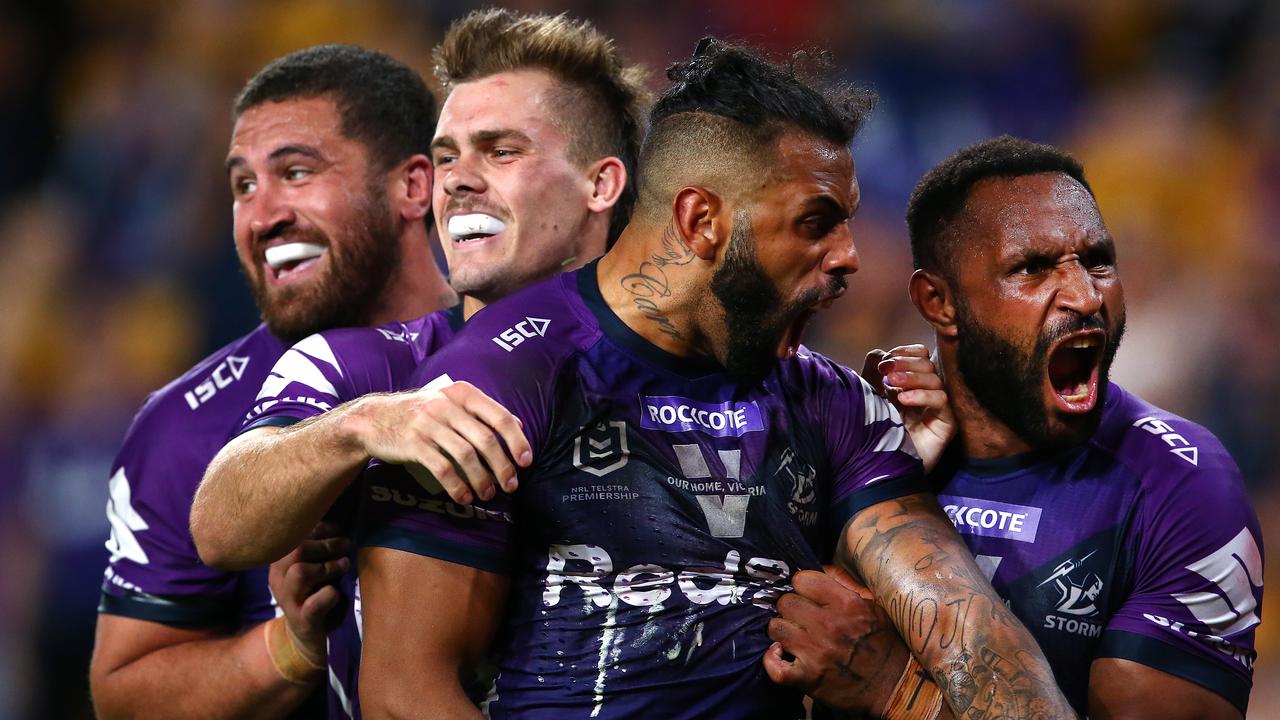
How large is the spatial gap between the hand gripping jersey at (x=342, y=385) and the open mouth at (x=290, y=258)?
52 centimetres

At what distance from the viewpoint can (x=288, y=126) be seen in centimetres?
417

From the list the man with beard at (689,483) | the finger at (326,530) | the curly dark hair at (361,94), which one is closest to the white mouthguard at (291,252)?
the curly dark hair at (361,94)

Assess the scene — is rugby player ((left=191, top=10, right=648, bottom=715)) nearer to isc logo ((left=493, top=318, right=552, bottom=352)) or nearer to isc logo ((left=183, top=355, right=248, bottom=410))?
isc logo ((left=493, top=318, right=552, bottom=352))

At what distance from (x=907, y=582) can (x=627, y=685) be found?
2.10 ft

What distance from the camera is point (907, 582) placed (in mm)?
3061

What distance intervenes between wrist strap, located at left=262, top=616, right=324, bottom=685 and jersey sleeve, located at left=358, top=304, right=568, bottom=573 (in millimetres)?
839

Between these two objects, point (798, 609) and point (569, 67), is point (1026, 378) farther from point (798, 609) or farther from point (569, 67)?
point (569, 67)

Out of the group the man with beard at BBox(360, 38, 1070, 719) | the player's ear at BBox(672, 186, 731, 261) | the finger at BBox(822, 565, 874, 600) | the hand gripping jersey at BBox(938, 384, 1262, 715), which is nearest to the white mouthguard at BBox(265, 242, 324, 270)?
the man with beard at BBox(360, 38, 1070, 719)

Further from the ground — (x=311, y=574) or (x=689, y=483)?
(x=689, y=483)

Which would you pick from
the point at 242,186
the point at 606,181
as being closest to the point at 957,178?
the point at 606,181

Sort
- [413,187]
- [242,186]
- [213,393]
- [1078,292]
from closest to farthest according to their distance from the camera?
1. [1078,292]
2. [213,393]
3. [242,186]
4. [413,187]

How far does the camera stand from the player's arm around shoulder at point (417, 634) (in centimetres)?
275

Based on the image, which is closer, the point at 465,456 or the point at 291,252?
the point at 465,456

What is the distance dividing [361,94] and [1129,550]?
99.0 inches
